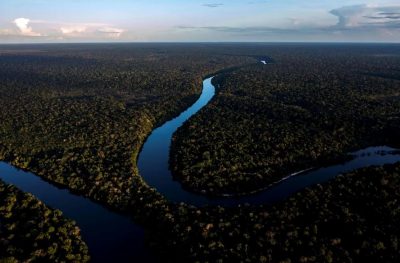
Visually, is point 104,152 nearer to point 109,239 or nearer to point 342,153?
point 109,239

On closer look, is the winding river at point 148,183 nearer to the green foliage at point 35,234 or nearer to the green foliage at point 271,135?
the green foliage at point 35,234

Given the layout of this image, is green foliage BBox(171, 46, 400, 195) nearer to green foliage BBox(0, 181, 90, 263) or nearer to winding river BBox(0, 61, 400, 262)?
winding river BBox(0, 61, 400, 262)

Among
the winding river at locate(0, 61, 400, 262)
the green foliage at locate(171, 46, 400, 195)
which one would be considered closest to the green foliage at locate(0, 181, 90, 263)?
the winding river at locate(0, 61, 400, 262)

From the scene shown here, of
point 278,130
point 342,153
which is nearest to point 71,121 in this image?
point 278,130

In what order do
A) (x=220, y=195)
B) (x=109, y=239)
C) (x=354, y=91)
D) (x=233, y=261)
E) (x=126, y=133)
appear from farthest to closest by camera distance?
(x=354, y=91)
(x=126, y=133)
(x=220, y=195)
(x=109, y=239)
(x=233, y=261)

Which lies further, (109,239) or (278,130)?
(278,130)

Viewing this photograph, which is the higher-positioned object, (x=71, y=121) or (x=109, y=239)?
(x=71, y=121)

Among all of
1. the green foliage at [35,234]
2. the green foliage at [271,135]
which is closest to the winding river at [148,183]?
the green foliage at [35,234]

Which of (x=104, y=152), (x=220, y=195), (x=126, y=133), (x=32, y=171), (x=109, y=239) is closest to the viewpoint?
(x=109, y=239)
